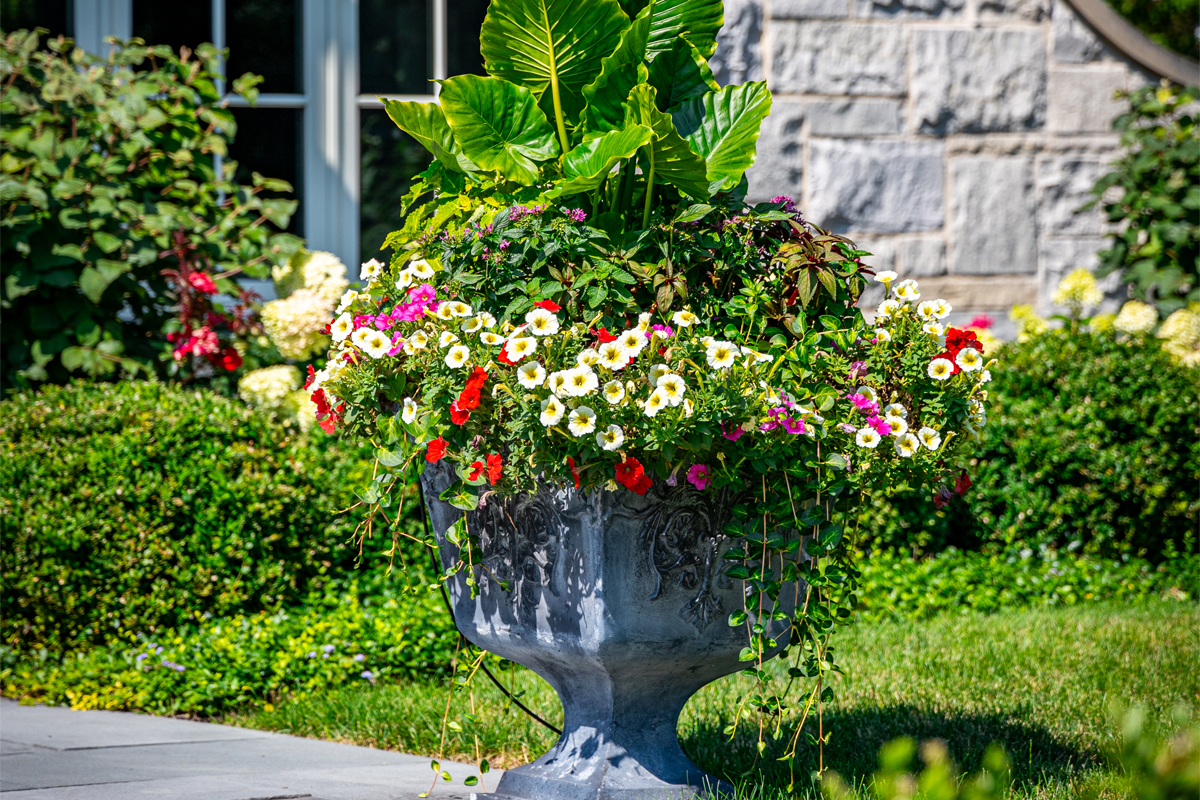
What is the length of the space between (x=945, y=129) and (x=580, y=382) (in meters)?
4.49

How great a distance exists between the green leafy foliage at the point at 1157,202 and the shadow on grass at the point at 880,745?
143 inches

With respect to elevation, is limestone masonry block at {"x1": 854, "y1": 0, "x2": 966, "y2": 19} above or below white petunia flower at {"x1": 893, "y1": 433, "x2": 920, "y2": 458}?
above

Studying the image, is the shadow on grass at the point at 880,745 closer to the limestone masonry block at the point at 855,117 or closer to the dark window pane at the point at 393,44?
the limestone masonry block at the point at 855,117

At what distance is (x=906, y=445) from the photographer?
87.4 inches

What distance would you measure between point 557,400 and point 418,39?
4514 mm

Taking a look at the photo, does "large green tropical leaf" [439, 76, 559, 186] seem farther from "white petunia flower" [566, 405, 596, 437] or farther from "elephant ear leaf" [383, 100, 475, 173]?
"white petunia flower" [566, 405, 596, 437]

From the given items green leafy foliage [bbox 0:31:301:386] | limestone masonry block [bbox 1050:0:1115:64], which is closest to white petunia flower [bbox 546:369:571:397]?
green leafy foliage [bbox 0:31:301:386]

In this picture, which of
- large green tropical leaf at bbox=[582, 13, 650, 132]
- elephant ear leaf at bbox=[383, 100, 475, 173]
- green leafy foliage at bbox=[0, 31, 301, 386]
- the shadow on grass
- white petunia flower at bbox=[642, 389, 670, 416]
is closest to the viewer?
white petunia flower at bbox=[642, 389, 670, 416]

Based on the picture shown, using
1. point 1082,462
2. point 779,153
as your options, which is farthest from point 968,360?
point 779,153

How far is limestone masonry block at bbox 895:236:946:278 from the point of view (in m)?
5.84

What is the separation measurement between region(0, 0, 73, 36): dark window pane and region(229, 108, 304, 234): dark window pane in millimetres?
910

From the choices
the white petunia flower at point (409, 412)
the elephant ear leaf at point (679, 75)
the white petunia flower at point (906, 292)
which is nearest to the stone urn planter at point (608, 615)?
the white petunia flower at point (409, 412)

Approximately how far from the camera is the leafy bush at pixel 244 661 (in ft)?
12.2

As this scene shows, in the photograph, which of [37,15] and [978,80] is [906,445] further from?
[37,15]
